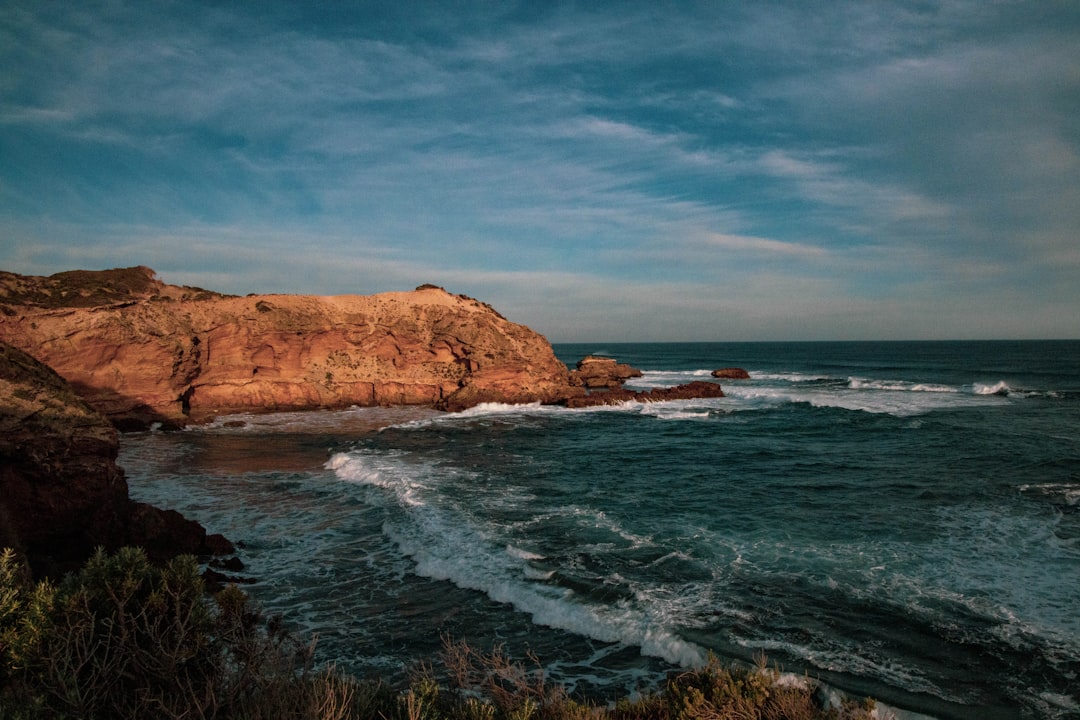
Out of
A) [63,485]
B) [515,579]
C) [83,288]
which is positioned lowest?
[515,579]

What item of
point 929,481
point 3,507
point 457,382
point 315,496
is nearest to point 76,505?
point 3,507

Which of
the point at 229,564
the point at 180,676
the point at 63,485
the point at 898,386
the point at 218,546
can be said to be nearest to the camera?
the point at 180,676

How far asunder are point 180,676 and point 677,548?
10532 mm

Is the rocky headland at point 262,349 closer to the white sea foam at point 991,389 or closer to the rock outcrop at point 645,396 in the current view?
the rock outcrop at point 645,396

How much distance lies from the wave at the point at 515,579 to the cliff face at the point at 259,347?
23.8 metres

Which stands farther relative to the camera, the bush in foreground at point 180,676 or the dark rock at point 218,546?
the dark rock at point 218,546

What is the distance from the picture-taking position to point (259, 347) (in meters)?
38.1

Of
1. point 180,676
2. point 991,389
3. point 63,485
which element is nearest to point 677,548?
point 180,676

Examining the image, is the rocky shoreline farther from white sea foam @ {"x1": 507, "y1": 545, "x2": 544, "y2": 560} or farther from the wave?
white sea foam @ {"x1": 507, "y1": 545, "x2": 544, "y2": 560}

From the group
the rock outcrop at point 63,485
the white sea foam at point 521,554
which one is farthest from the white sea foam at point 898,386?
the rock outcrop at point 63,485

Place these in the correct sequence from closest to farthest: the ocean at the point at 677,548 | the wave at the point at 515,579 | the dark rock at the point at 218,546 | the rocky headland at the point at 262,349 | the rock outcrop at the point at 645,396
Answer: the ocean at the point at 677,548
the wave at the point at 515,579
the dark rock at the point at 218,546
the rocky headland at the point at 262,349
the rock outcrop at the point at 645,396

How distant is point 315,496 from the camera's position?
18.3 meters

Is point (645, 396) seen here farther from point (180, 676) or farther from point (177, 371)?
point (180, 676)

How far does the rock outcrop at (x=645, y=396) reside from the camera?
4234 centimetres
